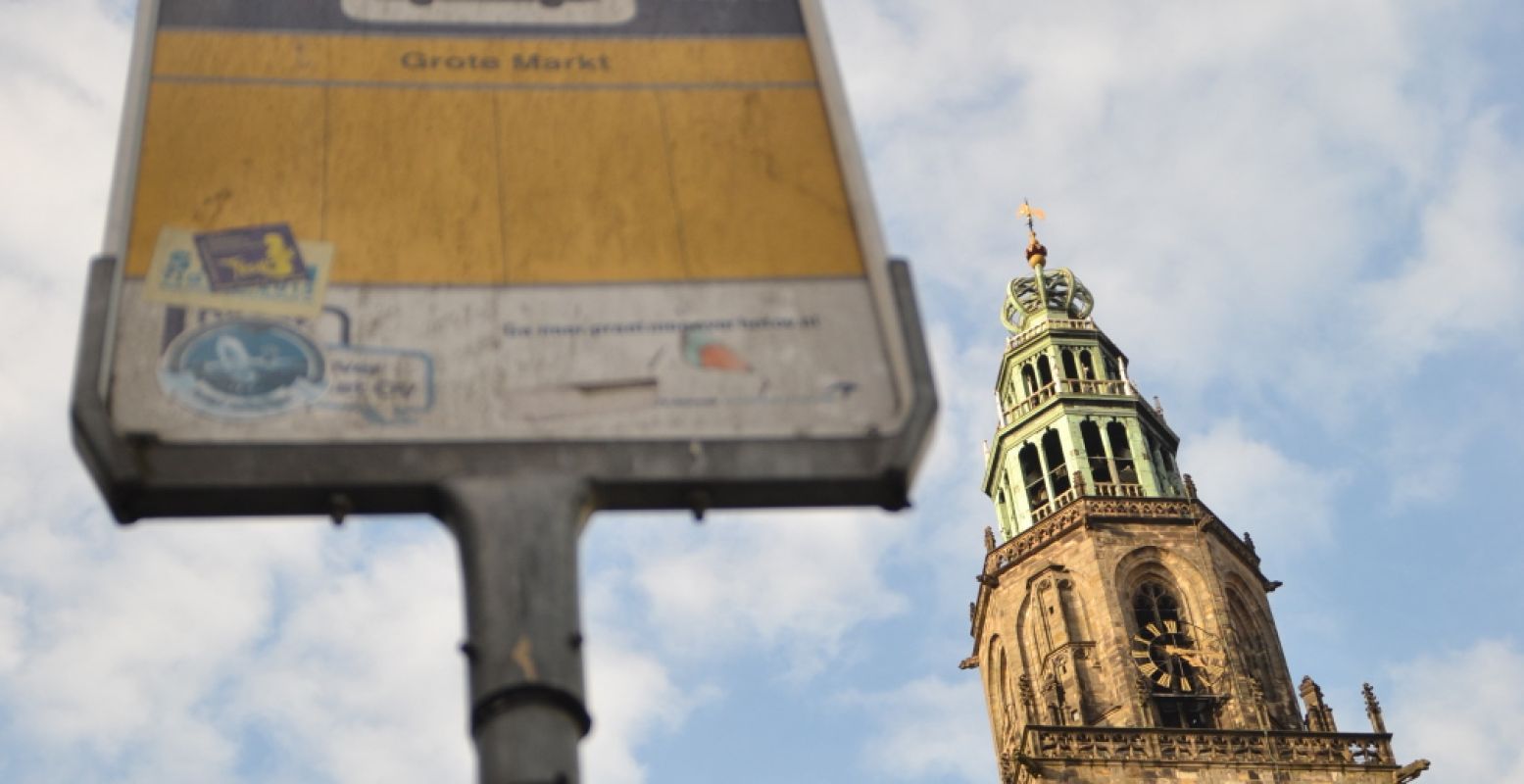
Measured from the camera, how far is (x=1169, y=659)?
53.4m

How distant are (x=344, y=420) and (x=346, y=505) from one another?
32cm

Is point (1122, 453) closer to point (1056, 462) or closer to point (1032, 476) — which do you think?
point (1056, 462)

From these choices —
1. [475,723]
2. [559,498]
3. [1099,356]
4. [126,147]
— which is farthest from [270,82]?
[1099,356]

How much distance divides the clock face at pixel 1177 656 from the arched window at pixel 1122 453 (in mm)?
5574

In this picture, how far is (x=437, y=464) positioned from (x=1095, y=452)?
52065 mm

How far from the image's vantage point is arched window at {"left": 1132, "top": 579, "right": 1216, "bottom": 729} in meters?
52.2

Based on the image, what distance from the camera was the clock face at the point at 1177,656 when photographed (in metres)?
52.7

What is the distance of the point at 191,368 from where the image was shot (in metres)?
8.06

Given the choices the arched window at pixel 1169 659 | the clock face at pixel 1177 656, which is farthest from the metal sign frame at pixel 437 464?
the clock face at pixel 1177 656

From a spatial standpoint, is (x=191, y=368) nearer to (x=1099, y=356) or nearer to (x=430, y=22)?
(x=430, y=22)

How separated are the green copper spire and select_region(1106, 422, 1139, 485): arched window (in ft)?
0.09

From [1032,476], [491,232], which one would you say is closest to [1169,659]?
[1032,476]

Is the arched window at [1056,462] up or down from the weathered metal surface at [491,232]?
up

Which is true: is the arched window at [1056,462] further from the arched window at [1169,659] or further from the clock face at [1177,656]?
the clock face at [1177,656]
